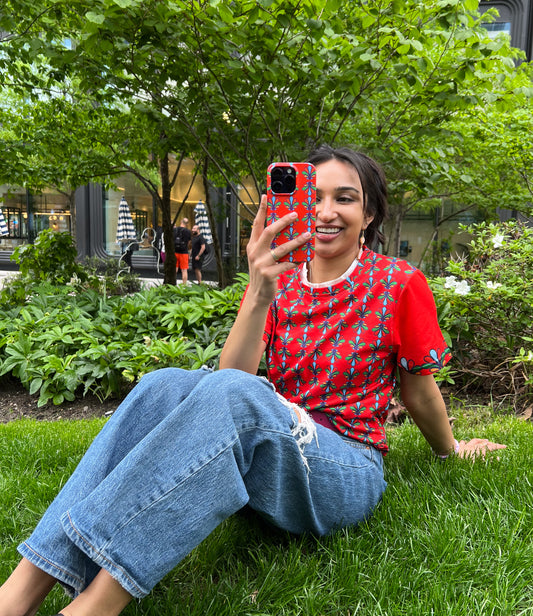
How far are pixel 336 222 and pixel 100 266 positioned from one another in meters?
14.1

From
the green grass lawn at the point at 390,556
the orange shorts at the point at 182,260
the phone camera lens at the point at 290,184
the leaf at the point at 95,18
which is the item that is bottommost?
the green grass lawn at the point at 390,556

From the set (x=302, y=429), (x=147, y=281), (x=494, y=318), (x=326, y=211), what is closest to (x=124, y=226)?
(x=147, y=281)

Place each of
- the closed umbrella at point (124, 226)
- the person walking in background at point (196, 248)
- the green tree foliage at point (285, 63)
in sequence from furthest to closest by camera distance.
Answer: the closed umbrella at point (124, 226)
the person walking in background at point (196, 248)
the green tree foliage at point (285, 63)

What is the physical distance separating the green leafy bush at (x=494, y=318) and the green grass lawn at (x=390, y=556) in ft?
5.32

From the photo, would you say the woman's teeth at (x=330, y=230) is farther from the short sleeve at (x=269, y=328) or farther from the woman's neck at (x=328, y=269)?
the short sleeve at (x=269, y=328)

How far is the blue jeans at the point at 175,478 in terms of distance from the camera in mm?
1418

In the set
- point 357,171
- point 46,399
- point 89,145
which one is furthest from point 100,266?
point 357,171

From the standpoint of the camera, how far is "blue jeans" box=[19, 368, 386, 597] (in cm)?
142

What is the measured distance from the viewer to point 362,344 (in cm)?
202

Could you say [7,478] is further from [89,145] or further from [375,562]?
[89,145]

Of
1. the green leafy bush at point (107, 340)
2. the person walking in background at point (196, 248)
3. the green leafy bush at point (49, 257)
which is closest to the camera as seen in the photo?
the green leafy bush at point (107, 340)

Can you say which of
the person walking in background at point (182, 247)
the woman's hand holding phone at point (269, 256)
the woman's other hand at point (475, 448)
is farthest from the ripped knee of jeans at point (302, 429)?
the person walking in background at point (182, 247)

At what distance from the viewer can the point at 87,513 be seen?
4.64 feet

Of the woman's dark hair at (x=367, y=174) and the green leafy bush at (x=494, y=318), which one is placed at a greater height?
the woman's dark hair at (x=367, y=174)
